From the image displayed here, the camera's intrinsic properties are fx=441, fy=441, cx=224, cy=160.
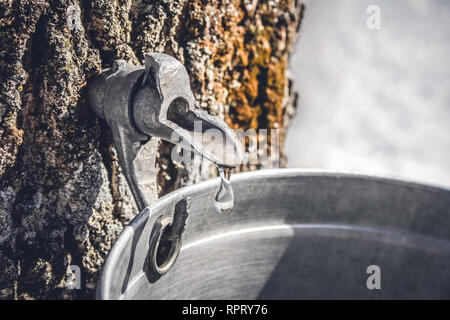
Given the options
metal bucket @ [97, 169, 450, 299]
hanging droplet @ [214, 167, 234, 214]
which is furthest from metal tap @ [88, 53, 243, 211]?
metal bucket @ [97, 169, 450, 299]

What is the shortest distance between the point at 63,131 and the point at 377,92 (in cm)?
196

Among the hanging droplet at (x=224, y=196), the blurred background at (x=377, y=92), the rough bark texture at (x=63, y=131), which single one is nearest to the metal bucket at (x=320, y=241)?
the hanging droplet at (x=224, y=196)

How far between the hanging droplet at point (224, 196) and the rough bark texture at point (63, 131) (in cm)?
34

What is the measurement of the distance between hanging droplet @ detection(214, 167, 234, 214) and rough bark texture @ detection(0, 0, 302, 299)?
1.13ft

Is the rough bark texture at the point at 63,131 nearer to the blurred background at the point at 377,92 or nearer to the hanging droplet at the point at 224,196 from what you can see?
the hanging droplet at the point at 224,196

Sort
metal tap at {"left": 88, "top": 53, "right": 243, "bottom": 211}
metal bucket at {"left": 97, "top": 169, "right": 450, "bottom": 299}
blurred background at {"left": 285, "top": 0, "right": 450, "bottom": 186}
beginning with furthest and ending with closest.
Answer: blurred background at {"left": 285, "top": 0, "right": 450, "bottom": 186} → metal bucket at {"left": 97, "top": 169, "right": 450, "bottom": 299} → metal tap at {"left": 88, "top": 53, "right": 243, "bottom": 211}

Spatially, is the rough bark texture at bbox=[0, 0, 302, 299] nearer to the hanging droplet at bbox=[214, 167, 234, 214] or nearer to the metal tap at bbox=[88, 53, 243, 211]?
the metal tap at bbox=[88, 53, 243, 211]

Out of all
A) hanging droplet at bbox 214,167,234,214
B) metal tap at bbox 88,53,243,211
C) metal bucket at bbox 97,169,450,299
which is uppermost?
metal tap at bbox 88,53,243,211

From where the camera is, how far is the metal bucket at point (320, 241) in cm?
126

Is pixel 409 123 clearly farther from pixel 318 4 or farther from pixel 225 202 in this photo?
pixel 225 202

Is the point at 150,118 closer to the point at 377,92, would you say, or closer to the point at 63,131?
the point at 63,131

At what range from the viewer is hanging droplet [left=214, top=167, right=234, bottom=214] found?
3.34ft
